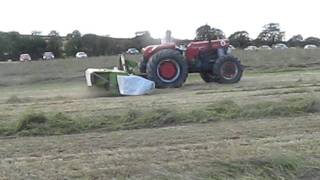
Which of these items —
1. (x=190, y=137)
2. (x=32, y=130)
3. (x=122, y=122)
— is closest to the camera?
(x=190, y=137)

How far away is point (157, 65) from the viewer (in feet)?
63.8

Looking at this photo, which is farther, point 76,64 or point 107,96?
point 76,64

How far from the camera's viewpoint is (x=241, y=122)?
35.8ft

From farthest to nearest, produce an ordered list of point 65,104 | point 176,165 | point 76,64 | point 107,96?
point 76,64 → point 107,96 → point 65,104 → point 176,165

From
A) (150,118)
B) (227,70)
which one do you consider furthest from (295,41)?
(150,118)

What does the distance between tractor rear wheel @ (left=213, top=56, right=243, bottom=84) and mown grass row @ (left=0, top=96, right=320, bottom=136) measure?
26.5 feet

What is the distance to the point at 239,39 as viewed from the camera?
275 ft

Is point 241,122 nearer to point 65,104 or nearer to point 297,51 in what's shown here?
point 65,104

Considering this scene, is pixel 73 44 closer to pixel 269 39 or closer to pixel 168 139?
pixel 269 39

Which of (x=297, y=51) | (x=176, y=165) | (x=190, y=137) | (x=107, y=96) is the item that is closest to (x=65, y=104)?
(x=107, y=96)

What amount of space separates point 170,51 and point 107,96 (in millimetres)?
2813

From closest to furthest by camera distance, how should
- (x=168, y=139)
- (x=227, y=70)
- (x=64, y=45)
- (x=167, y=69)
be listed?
1. (x=168, y=139)
2. (x=167, y=69)
3. (x=227, y=70)
4. (x=64, y=45)

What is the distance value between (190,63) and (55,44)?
5577cm

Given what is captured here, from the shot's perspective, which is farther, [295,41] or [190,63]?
[295,41]
